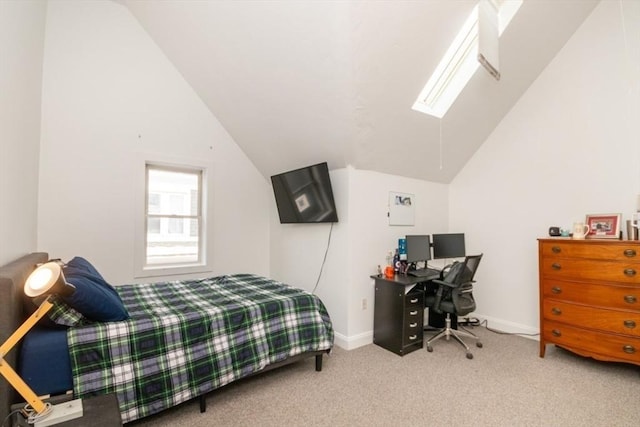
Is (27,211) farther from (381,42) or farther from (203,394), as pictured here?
(381,42)

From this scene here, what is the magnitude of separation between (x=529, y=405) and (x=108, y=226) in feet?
13.4

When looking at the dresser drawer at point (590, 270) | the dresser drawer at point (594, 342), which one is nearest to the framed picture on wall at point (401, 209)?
the dresser drawer at point (590, 270)

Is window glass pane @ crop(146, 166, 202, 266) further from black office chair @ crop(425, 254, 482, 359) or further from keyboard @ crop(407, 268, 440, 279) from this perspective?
black office chair @ crop(425, 254, 482, 359)

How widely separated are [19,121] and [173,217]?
68.9 inches

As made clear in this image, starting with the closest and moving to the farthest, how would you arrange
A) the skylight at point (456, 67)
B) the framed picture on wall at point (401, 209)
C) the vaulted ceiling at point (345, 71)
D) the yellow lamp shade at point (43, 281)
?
A: the yellow lamp shade at point (43, 281), the vaulted ceiling at point (345, 71), the skylight at point (456, 67), the framed picture on wall at point (401, 209)

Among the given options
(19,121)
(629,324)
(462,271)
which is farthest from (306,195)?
(629,324)

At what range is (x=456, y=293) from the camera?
303cm

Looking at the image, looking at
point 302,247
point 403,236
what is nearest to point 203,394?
point 302,247

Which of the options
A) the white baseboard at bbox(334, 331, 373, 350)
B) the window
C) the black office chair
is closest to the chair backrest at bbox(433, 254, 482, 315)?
the black office chair

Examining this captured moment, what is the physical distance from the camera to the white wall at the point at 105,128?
2959mm

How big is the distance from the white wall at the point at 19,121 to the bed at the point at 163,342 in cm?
28

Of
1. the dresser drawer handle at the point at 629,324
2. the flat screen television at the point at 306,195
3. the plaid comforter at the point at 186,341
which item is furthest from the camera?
the flat screen television at the point at 306,195

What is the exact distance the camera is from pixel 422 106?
3115 mm

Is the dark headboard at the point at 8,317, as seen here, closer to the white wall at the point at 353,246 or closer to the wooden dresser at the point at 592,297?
the white wall at the point at 353,246
